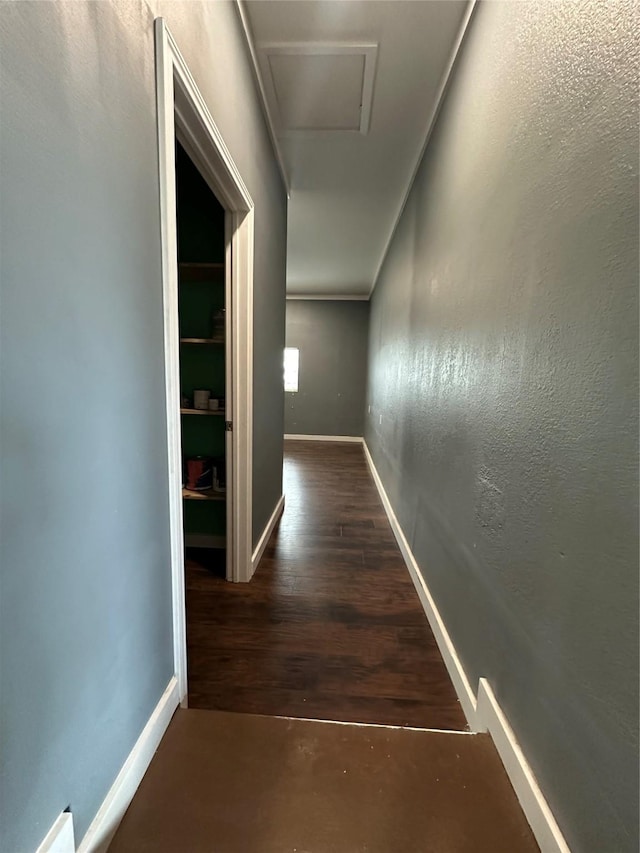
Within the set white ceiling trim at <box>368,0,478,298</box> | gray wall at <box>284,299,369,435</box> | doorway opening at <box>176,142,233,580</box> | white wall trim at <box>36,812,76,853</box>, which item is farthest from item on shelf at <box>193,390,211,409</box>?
gray wall at <box>284,299,369,435</box>

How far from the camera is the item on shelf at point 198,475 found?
7.97 feet

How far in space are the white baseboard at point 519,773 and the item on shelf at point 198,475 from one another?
5.90 ft

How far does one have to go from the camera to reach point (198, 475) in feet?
7.99

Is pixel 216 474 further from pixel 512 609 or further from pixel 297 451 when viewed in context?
pixel 297 451

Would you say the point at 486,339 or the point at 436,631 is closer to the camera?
the point at 486,339

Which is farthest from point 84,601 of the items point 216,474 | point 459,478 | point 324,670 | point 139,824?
point 216,474

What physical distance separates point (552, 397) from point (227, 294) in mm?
1668

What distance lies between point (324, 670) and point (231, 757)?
587mm

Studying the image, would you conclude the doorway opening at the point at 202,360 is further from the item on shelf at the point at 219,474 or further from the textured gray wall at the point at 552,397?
the textured gray wall at the point at 552,397

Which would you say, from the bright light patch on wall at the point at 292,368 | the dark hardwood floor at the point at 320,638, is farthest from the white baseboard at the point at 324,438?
the dark hardwood floor at the point at 320,638

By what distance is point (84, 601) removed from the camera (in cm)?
77

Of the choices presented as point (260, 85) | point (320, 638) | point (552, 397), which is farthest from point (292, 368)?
point (552, 397)

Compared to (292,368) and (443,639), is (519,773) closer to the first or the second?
(443,639)

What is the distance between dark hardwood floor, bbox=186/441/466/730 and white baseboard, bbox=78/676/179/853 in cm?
30
